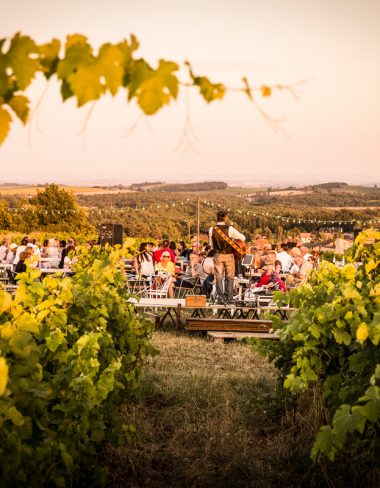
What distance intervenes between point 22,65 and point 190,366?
6.50 meters

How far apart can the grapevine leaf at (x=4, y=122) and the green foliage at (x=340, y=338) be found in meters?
2.04

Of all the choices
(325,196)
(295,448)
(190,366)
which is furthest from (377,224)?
(295,448)

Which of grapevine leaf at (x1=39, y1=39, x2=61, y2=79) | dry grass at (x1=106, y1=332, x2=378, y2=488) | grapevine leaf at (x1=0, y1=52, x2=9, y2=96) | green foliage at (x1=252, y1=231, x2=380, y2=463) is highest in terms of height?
grapevine leaf at (x1=39, y1=39, x2=61, y2=79)

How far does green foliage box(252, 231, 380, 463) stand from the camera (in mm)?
3684

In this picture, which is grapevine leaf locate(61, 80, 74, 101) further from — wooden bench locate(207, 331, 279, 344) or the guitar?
the guitar

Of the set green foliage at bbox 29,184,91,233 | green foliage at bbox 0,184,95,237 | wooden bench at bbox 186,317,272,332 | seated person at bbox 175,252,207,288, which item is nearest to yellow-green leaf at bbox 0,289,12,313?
wooden bench at bbox 186,317,272,332

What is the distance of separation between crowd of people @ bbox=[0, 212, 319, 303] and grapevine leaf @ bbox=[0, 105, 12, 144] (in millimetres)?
7033

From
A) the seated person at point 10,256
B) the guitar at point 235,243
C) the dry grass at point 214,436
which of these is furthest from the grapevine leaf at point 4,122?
the seated person at point 10,256

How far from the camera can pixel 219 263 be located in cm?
1113

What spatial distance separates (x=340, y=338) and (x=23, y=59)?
315 centimetres

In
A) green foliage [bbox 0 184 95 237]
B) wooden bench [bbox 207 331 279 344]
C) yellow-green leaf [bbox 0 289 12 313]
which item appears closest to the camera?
yellow-green leaf [bbox 0 289 12 313]

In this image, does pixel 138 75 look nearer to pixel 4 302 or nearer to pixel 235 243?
pixel 4 302

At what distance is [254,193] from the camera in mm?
60594

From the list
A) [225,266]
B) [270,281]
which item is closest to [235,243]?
[225,266]
